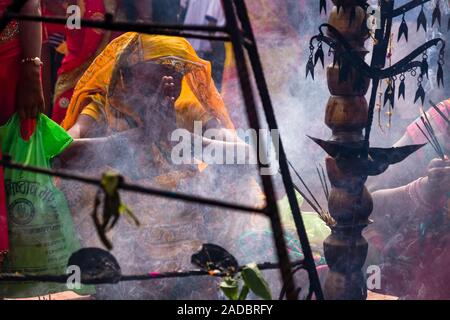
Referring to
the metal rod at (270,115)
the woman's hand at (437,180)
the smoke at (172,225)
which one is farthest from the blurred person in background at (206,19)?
the metal rod at (270,115)

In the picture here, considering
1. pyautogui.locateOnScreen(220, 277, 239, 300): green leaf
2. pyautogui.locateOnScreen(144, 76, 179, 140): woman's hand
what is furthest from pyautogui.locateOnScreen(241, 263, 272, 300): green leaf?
pyautogui.locateOnScreen(144, 76, 179, 140): woman's hand

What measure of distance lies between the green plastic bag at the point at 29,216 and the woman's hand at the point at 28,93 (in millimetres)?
58

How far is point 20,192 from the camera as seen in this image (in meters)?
3.92

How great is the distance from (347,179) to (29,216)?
160 centimetres

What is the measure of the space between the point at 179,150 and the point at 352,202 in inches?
56.5

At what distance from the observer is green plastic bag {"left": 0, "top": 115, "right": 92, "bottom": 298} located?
3898mm

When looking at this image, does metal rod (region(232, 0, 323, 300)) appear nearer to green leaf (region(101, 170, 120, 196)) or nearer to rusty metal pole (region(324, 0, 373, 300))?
green leaf (region(101, 170, 120, 196))

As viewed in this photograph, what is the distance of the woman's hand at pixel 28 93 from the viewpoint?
12.8 ft

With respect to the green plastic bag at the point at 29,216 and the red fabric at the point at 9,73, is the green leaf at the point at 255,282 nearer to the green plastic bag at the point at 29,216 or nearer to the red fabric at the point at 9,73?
the green plastic bag at the point at 29,216

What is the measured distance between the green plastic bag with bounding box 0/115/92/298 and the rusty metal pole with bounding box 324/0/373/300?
4.56 ft

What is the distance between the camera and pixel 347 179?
3652 millimetres

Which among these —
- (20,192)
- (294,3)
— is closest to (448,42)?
(294,3)

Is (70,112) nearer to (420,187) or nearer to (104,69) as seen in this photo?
(104,69)
